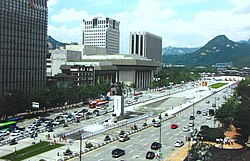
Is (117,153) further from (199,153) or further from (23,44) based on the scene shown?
(23,44)

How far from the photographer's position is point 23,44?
8881cm

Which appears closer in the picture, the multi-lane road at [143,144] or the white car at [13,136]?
the multi-lane road at [143,144]

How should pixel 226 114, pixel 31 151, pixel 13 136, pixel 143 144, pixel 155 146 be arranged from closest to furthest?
pixel 31 151
pixel 155 146
pixel 143 144
pixel 13 136
pixel 226 114

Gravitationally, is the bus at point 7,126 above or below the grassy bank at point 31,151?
above

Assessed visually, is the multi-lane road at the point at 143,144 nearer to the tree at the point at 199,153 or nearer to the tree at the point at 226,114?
the tree at the point at 226,114

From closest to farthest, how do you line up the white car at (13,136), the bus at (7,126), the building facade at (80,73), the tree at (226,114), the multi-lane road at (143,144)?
the multi-lane road at (143,144) → the white car at (13,136) → the tree at (226,114) → the bus at (7,126) → the building facade at (80,73)

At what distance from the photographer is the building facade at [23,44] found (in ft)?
270

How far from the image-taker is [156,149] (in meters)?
46.4

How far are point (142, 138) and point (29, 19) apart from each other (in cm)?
5658

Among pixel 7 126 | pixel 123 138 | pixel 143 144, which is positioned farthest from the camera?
pixel 7 126

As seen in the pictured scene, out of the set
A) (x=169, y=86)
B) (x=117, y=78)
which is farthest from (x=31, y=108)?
(x=169, y=86)

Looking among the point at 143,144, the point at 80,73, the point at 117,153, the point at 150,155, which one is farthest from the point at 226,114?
the point at 80,73

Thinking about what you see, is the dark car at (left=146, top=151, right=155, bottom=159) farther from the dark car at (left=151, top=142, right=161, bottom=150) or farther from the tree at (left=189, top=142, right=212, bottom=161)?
the tree at (left=189, top=142, right=212, bottom=161)

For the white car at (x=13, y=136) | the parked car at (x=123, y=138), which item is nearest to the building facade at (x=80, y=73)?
the white car at (x=13, y=136)
